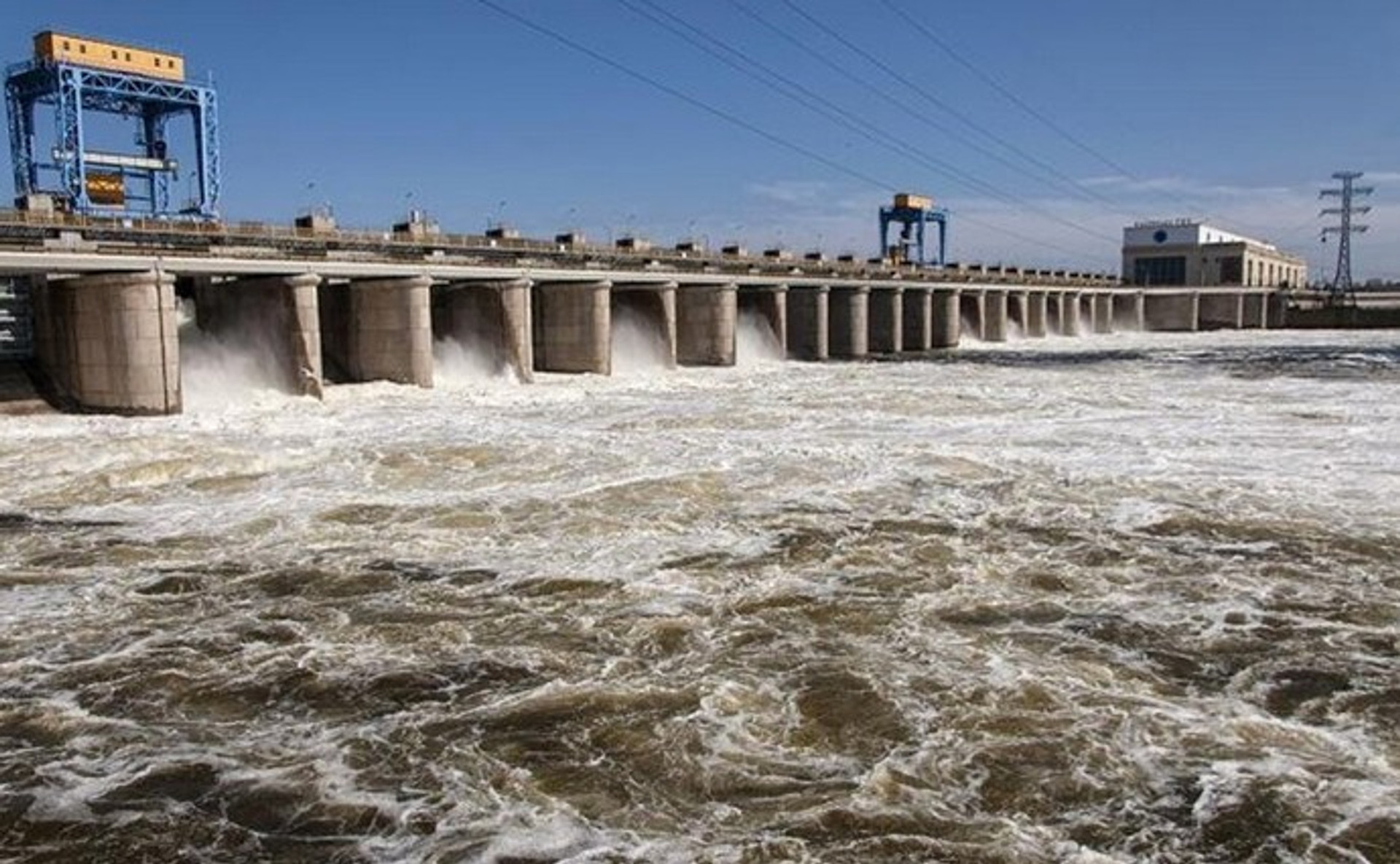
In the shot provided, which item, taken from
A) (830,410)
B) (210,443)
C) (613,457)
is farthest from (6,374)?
(830,410)

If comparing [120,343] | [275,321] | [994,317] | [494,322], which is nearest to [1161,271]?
[994,317]

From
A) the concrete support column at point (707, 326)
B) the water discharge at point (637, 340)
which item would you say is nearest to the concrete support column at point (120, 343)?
the water discharge at point (637, 340)

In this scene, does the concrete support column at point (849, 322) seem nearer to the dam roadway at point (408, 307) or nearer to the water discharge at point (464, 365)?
the dam roadway at point (408, 307)

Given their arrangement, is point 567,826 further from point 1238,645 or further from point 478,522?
point 478,522

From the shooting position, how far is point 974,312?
84.4 m

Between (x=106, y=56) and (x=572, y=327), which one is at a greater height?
(x=106, y=56)

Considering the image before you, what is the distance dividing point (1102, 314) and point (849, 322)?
49.1m

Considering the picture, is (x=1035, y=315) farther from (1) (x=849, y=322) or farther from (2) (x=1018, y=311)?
(1) (x=849, y=322)

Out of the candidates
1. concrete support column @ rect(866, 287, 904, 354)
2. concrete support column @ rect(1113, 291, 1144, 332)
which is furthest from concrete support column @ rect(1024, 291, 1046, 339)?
concrete support column @ rect(866, 287, 904, 354)

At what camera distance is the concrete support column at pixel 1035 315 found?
88.8 metres

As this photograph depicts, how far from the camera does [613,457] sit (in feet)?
69.8

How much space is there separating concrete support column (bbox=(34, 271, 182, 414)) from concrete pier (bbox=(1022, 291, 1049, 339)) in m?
72.5

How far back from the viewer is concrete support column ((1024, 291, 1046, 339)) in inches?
3497

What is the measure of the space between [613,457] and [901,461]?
5.45 meters
